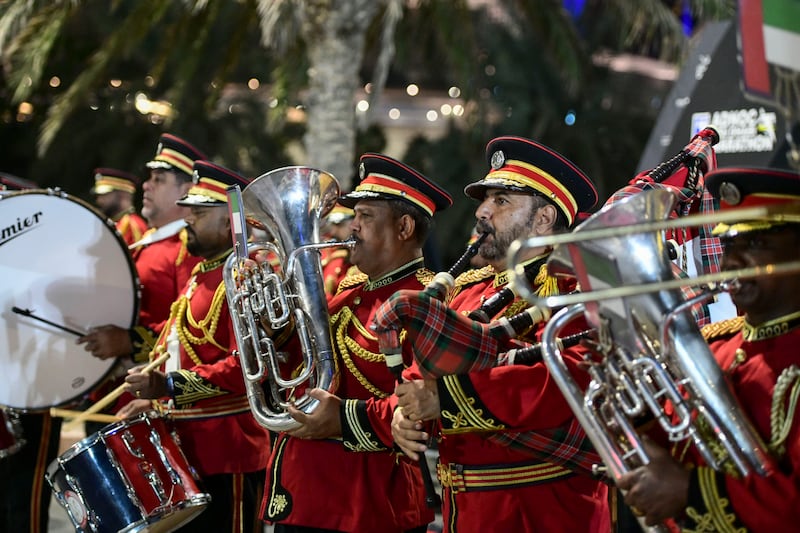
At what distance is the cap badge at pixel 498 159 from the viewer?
3.95 m

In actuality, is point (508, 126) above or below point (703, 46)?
below

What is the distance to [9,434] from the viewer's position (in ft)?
19.3

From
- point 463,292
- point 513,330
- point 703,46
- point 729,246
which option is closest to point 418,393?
point 513,330

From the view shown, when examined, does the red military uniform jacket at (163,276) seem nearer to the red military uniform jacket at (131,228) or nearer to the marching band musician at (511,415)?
the red military uniform jacket at (131,228)

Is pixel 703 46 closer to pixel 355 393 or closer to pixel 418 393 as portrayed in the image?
pixel 355 393

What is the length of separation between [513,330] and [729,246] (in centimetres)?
79

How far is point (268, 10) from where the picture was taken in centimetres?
915

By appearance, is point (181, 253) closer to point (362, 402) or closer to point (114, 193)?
point (362, 402)

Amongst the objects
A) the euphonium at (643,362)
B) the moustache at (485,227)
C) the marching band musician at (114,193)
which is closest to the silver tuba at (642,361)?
the euphonium at (643,362)

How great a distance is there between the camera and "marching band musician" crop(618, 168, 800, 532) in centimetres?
263

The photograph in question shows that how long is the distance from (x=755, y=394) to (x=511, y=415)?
0.78m

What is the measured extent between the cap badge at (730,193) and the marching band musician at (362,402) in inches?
64.0

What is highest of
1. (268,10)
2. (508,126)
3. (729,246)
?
(268,10)

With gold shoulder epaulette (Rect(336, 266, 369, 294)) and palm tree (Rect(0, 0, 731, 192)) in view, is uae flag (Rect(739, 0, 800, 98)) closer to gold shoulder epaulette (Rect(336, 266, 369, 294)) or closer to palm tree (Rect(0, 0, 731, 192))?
gold shoulder epaulette (Rect(336, 266, 369, 294))
